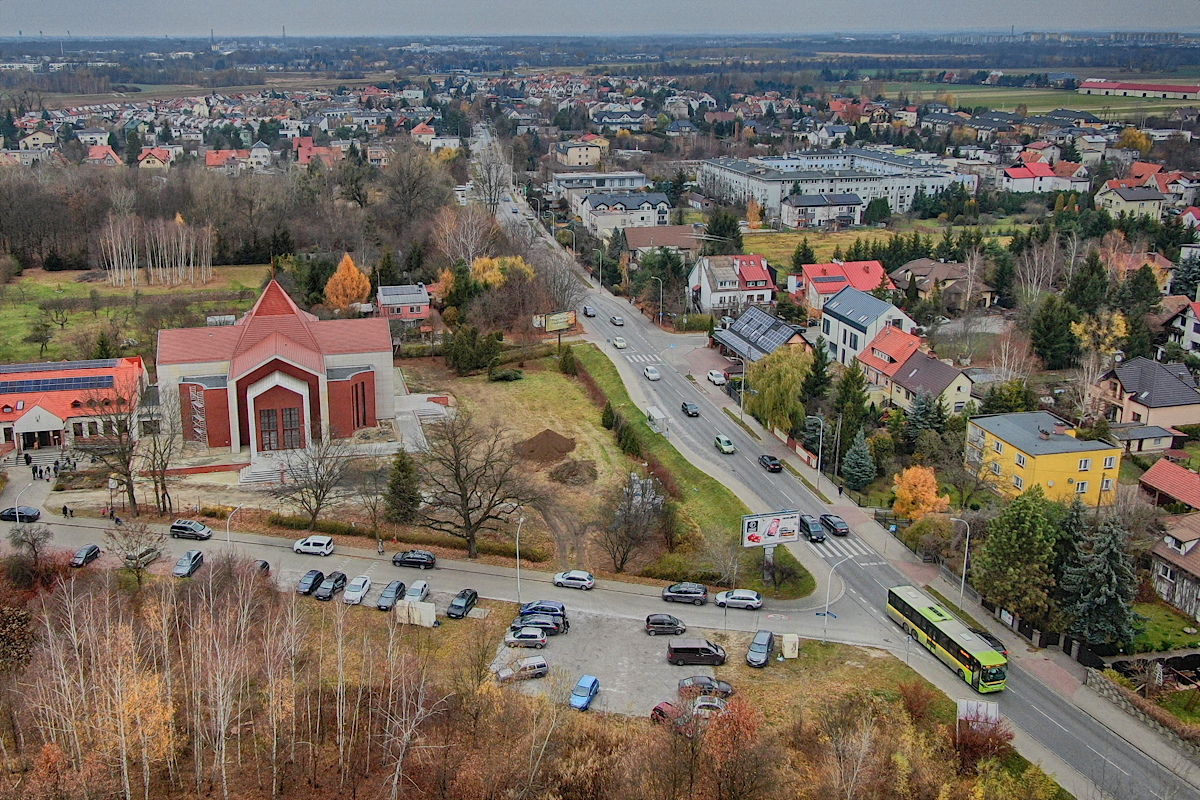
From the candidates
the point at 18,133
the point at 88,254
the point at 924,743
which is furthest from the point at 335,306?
the point at 18,133

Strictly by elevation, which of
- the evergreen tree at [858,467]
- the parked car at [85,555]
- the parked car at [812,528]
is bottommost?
the parked car at [812,528]

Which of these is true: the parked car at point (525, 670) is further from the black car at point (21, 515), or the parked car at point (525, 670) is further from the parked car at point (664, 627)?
the black car at point (21, 515)

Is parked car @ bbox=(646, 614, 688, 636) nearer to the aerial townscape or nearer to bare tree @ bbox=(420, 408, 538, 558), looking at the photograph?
the aerial townscape

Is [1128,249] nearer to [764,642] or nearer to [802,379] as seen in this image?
[802,379]

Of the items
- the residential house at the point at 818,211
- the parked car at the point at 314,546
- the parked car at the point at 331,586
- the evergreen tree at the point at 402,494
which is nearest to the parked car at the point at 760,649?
the parked car at the point at 331,586

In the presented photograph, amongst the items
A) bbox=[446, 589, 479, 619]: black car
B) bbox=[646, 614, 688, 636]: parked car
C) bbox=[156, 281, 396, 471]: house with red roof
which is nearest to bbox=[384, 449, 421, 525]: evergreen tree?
bbox=[446, 589, 479, 619]: black car

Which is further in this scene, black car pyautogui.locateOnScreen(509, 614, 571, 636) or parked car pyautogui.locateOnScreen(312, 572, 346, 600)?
parked car pyautogui.locateOnScreen(312, 572, 346, 600)
